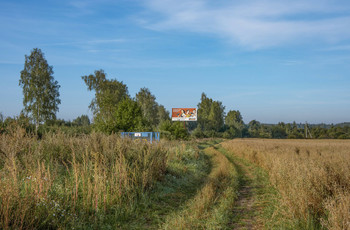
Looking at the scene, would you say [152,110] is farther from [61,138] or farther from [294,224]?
[294,224]

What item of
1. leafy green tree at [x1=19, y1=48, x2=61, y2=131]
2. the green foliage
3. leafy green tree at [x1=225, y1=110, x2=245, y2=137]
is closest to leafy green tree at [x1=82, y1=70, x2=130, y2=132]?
leafy green tree at [x1=19, y1=48, x2=61, y2=131]

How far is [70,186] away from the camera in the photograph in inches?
243

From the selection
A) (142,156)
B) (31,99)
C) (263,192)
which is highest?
(31,99)

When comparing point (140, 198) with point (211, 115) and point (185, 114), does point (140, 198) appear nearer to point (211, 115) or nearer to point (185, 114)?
point (185, 114)

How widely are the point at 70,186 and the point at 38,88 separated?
35339 mm

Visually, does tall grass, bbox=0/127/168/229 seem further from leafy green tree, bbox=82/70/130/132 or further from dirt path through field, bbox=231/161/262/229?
leafy green tree, bbox=82/70/130/132

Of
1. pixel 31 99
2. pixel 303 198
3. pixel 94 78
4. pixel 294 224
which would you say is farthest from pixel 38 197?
pixel 94 78

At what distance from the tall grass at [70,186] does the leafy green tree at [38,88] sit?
31.2 metres

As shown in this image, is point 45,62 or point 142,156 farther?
point 45,62

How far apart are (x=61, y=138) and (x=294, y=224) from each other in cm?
818

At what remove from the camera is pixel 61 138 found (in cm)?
966

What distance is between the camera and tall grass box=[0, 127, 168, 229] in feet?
15.0

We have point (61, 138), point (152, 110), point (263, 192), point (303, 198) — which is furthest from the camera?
point (152, 110)

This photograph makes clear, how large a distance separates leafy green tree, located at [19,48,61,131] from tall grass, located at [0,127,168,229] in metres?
31.2
